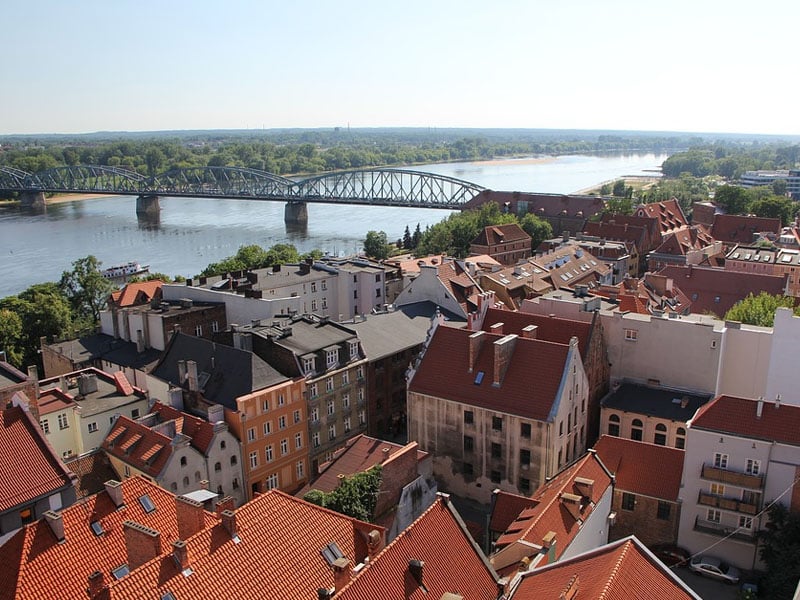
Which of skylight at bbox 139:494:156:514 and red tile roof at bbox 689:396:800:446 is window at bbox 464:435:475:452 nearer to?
red tile roof at bbox 689:396:800:446

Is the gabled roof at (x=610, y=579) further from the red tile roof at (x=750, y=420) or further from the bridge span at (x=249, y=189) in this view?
the bridge span at (x=249, y=189)

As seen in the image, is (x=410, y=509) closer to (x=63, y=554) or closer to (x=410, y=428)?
(x=410, y=428)

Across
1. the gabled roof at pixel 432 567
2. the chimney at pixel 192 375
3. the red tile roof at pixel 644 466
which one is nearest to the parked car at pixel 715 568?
the red tile roof at pixel 644 466

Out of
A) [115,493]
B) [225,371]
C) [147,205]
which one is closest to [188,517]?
[115,493]

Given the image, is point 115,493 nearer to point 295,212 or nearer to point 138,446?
point 138,446

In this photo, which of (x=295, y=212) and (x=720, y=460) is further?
(x=295, y=212)

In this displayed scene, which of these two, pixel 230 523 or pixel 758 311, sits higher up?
pixel 230 523
